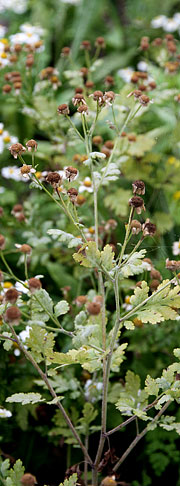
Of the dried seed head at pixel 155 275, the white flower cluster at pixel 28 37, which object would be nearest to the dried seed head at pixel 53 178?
the dried seed head at pixel 155 275

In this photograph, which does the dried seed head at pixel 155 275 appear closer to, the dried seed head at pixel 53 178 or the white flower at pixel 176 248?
the white flower at pixel 176 248

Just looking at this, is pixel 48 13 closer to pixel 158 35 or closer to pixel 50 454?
pixel 158 35

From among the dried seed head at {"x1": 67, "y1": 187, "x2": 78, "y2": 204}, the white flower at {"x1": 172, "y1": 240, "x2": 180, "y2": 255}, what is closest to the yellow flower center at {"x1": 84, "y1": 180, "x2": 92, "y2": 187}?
the white flower at {"x1": 172, "y1": 240, "x2": 180, "y2": 255}

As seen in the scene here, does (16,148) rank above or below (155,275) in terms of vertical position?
above

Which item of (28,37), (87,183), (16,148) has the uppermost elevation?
(28,37)

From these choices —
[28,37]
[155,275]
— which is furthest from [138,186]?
[28,37]

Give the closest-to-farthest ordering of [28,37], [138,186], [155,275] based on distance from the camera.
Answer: [138,186], [155,275], [28,37]

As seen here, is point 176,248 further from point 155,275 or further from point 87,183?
point 87,183

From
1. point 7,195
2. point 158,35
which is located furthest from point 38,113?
point 158,35

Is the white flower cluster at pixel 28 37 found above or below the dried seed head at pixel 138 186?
above

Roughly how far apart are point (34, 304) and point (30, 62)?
0.80 meters

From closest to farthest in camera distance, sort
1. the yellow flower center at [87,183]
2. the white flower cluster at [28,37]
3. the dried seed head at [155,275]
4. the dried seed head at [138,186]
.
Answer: the dried seed head at [138,186] → the dried seed head at [155,275] → the yellow flower center at [87,183] → the white flower cluster at [28,37]

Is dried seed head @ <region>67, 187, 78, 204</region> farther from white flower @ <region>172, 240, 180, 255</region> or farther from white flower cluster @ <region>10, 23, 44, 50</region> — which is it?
white flower cluster @ <region>10, 23, 44, 50</region>

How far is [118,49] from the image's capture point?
9.04ft
